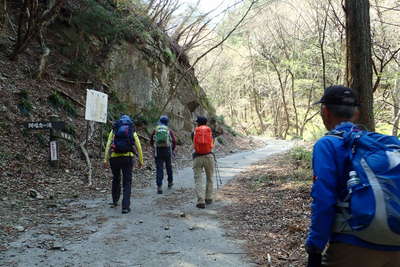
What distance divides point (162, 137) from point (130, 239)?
4.01m

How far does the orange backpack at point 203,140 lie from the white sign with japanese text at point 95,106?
403cm

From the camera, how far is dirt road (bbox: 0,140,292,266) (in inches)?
187

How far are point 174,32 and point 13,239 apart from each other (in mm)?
20396

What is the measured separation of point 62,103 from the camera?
12.5m

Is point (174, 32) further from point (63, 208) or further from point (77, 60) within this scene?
point (63, 208)

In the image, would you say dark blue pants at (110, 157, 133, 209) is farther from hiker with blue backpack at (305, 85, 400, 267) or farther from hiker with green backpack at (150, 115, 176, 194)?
hiker with blue backpack at (305, 85, 400, 267)

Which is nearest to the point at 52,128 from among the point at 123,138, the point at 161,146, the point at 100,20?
the point at 161,146

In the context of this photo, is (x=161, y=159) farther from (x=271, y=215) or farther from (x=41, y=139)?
(x=41, y=139)

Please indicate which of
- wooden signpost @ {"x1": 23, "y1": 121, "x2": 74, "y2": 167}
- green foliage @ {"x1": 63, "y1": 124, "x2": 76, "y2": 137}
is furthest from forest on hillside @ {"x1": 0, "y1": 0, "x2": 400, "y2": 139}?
wooden signpost @ {"x1": 23, "y1": 121, "x2": 74, "y2": 167}

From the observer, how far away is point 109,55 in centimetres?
1627

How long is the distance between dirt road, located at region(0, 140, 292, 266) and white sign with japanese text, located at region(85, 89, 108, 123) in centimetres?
331

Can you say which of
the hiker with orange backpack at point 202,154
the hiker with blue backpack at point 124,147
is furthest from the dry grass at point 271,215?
the hiker with blue backpack at point 124,147

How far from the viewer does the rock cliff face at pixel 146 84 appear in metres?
16.4

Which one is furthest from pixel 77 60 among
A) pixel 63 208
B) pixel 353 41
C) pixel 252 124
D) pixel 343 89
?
pixel 252 124
